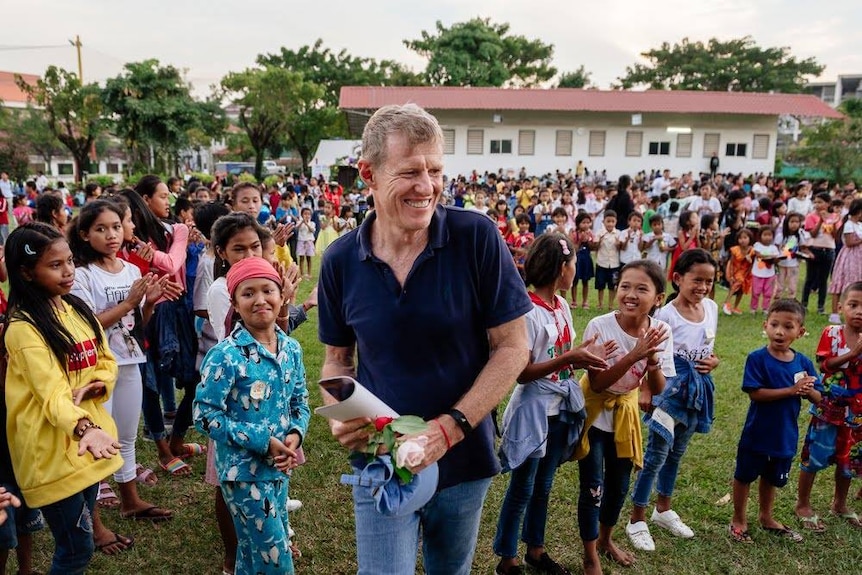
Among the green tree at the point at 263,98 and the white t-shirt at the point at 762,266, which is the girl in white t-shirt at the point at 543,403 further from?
the green tree at the point at 263,98

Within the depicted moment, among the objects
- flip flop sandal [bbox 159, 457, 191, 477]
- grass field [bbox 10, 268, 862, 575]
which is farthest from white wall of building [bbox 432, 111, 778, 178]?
flip flop sandal [bbox 159, 457, 191, 477]

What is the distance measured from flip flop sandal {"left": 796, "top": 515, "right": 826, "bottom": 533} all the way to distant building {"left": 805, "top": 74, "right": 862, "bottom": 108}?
78.4m

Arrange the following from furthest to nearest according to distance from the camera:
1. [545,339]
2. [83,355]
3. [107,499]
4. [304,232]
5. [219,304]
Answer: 1. [304,232]
2. [107,499]
3. [219,304]
4. [545,339]
5. [83,355]

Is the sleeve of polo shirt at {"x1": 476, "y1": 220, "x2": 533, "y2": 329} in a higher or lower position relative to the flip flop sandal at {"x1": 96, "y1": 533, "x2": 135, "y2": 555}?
higher

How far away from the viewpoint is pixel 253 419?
254 cm

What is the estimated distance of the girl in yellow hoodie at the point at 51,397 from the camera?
2424mm

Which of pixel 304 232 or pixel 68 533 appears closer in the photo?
pixel 68 533

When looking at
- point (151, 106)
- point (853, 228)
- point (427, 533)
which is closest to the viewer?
point (427, 533)

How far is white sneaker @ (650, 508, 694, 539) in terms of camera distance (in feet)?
11.5

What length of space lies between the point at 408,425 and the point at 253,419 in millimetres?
1077

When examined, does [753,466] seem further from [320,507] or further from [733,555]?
[320,507]

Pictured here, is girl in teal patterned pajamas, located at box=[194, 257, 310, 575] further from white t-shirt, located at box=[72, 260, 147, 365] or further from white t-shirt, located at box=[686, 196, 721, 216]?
white t-shirt, located at box=[686, 196, 721, 216]

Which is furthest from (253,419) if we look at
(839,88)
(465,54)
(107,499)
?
(839,88)

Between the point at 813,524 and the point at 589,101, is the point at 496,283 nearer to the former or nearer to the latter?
the point at 813,524
